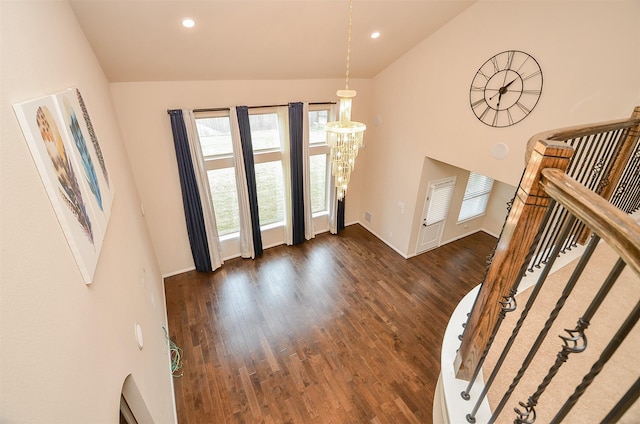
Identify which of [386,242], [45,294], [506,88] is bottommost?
[386,242]

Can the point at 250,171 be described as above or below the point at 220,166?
below

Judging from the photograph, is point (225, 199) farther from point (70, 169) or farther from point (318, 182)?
point (70, 169)

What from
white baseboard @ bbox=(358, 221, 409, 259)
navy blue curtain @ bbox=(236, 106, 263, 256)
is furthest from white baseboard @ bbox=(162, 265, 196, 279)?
white baseboard @ bbox=(358, 221, 409, 259)

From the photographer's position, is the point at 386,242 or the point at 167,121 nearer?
the point at 167,121

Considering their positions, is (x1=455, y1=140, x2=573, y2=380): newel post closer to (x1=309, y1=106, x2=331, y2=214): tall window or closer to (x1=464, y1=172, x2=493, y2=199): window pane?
(x1=309, y1=106, x2=331, y2=214): tall window

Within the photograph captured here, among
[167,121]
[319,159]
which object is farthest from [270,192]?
[167,121]

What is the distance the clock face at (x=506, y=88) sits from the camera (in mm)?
3859

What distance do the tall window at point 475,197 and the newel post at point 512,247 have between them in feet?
20.6

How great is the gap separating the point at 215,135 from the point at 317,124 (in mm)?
2262

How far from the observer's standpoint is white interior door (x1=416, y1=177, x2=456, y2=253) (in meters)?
6.17

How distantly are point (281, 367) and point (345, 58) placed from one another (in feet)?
17.0

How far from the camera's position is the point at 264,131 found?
19.4 ft

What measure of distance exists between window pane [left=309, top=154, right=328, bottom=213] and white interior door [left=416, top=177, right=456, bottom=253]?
2.46 metres

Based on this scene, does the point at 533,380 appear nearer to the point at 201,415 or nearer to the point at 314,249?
the point at 201,415
